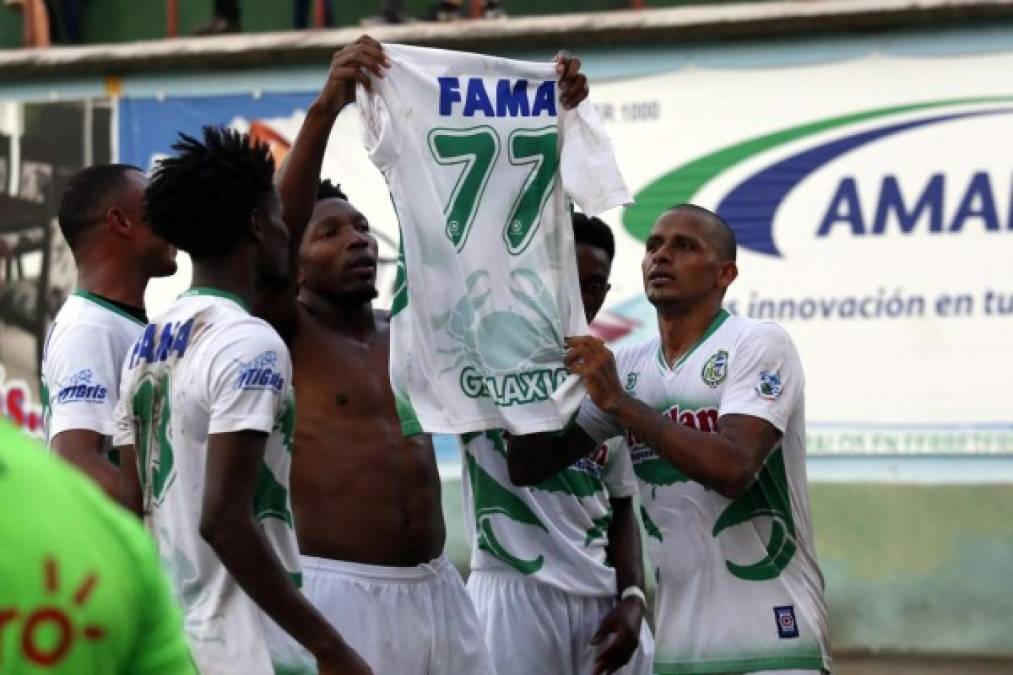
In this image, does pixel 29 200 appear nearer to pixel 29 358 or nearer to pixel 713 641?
pixel 29 358

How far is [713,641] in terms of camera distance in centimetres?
525

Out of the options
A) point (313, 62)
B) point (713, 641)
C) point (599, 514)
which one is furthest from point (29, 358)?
point (713, 641)

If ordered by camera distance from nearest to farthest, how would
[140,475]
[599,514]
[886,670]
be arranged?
[140,475] < [599,514] < [886,670]

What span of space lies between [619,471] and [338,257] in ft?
4.33

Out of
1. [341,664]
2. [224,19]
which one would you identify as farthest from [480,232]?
[224,19]

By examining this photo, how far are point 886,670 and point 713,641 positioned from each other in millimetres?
5658

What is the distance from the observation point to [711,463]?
5055mm

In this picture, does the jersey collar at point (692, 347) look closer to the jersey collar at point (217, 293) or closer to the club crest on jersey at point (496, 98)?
the club crest on jersey at point (496, 98)

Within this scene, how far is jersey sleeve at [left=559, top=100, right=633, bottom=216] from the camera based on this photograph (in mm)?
5418

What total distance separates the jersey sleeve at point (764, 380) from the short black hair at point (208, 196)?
1530mm

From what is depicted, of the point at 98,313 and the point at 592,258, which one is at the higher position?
the point at 592,258

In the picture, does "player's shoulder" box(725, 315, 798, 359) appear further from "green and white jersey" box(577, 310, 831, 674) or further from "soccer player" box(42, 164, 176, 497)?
"soccer player" box(42, 164, 176, 497)

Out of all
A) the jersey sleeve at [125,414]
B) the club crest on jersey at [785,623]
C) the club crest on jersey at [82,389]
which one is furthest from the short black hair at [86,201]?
the club crest on jersey at [785,623]

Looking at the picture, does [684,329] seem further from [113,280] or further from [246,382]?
[246,382]
